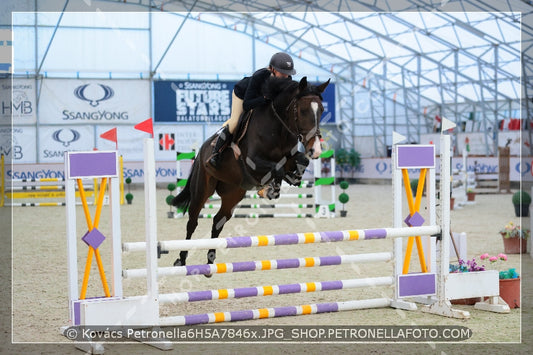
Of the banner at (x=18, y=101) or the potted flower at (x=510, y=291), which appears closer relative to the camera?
the potted flower at (x=510, y=291)

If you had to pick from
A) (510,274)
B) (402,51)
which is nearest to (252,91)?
(510,274)

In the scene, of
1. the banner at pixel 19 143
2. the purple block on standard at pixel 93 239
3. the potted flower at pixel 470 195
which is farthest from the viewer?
the banner at pixel 19 143

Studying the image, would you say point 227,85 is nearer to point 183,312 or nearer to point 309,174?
point 309,174

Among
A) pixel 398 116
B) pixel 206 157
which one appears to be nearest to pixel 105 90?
pixel 398 116

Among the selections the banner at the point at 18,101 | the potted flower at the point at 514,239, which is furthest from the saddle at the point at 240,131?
the banner at the point at 18,101

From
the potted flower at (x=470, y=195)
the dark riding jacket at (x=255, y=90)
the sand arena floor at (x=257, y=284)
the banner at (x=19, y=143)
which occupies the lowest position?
the sand arena floor at (x=257, y=284)

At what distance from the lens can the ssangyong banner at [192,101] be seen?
23.3m

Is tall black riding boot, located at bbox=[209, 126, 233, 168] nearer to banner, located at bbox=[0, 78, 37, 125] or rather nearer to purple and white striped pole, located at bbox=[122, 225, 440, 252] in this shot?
purple and white striped pole, located at bbox=[122, 225, 440, 252]

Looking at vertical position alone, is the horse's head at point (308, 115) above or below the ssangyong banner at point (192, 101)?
below

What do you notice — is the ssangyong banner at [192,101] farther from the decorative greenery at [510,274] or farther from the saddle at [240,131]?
the decorative greenery at [510,274]

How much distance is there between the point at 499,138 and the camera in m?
21.1

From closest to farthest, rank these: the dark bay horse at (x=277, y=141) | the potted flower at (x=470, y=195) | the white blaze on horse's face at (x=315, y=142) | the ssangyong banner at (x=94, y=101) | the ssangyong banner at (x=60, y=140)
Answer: the white blaze on horse's face at (x=315, y=142) → the dark bay horse at (x=277, y=141) → the potted flower at (x=470, y=195) → the ssangyong banner at (x=60, y=140) → the ssangyong banner at (x=94, y=101)

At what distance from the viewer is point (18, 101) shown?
71.6 ft

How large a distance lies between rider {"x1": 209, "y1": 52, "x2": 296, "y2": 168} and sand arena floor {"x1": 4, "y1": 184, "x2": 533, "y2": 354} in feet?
3.89
